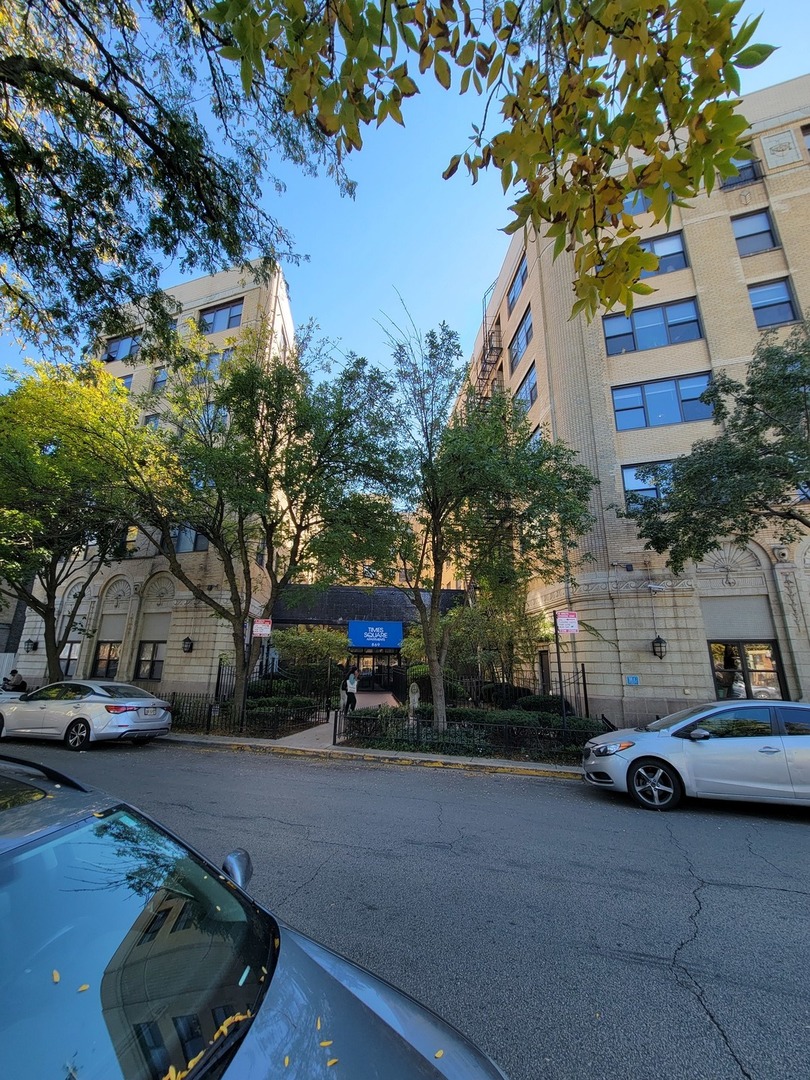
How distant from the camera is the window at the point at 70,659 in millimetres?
20953

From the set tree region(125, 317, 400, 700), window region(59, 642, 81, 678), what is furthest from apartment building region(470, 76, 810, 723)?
window region(59, 642, 81, 678)

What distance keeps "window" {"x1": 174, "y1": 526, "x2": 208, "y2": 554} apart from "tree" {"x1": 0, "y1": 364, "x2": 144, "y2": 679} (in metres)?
3.65

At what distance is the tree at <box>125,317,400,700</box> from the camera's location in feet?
43.1

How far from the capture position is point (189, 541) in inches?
816

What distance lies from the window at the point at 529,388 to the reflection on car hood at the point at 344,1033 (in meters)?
19.5

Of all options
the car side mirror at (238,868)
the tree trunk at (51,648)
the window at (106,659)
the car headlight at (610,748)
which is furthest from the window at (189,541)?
the car side mirror at (238,868)

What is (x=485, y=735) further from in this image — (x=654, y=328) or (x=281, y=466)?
(x=654, y=328)

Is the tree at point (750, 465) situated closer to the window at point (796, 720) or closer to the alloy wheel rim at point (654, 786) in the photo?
the window at point (796, 720)

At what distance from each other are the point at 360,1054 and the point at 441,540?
37.9 ft

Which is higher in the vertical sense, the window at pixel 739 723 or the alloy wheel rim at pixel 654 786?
the window at pixel 739 723

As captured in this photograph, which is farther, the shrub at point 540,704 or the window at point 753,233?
the window at point 753,233

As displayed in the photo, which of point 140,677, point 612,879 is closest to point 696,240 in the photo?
point 612,879

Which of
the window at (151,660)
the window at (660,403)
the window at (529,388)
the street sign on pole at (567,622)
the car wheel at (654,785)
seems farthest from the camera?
the window at (529,388)

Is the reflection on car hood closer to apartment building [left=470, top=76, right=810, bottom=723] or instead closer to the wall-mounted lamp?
apartment building [left=470, top=76, right=810, bottom=723]
